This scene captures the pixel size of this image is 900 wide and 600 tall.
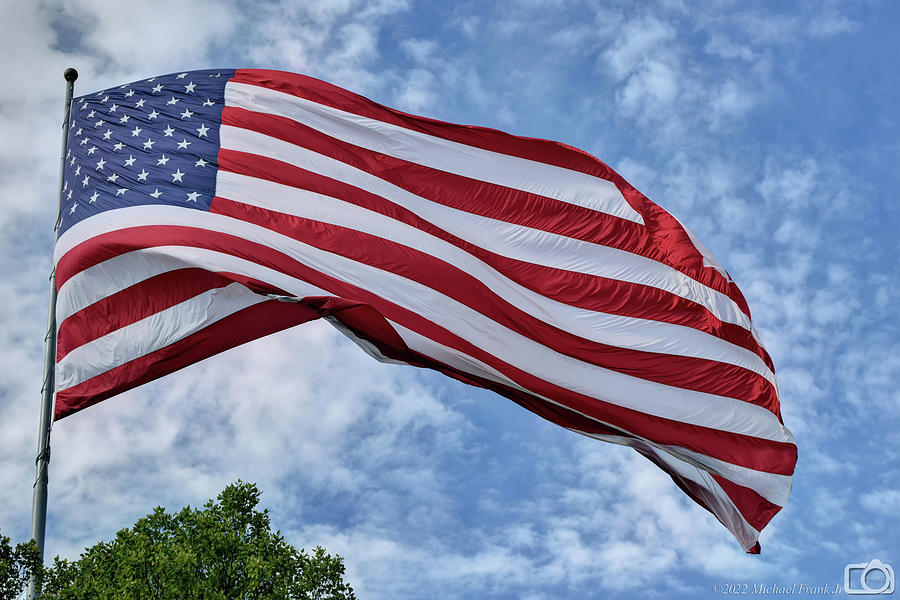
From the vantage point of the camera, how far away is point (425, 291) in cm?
1281

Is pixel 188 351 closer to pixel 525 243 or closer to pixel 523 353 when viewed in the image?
pixel 523 353

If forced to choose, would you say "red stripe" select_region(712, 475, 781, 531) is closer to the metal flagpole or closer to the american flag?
the american flag

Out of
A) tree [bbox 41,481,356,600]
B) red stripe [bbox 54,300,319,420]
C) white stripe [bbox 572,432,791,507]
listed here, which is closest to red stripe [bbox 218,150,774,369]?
white stripe [bbox 572,432,791,507]

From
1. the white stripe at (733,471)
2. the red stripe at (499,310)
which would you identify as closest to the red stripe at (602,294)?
the red stripe at (499,310)

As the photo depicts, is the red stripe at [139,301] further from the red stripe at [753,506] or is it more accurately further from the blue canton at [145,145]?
the red stripe at [753,506]

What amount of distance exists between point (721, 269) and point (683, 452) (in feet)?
10.0

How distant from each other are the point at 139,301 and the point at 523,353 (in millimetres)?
5080

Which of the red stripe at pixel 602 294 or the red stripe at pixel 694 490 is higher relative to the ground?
the red stripe at pixel 602 294

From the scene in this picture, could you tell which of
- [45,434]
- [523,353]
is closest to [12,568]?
[45,434]

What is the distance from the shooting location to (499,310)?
44.3ft

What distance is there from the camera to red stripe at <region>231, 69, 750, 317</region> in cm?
1441

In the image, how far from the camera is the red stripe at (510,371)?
11.8 metres

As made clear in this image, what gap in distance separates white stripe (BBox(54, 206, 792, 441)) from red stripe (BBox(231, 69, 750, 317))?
190cm

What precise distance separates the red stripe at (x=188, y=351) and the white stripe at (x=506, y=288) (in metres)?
1.40
